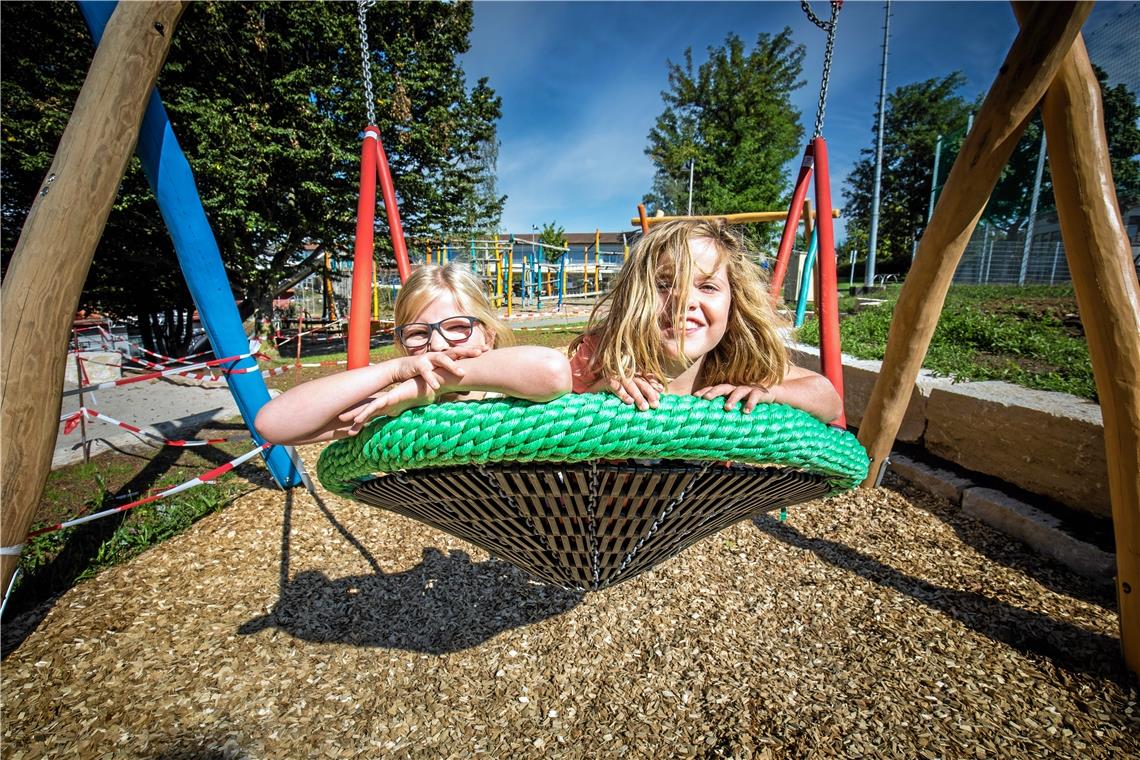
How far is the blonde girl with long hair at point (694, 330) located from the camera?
3.44ft

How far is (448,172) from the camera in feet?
39.0

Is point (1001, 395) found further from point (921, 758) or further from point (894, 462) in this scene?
point (921, 758)

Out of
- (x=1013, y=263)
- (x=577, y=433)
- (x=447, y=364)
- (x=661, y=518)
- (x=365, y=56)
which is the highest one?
A: (x=365, y=56)

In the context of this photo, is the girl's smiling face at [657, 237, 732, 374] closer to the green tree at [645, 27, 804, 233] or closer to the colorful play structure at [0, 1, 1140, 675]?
the colorful play structure at [0, 1, 1140, 675]

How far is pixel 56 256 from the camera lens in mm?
1469

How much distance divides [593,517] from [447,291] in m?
0.77

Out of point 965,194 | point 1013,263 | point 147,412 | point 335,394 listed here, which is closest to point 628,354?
point 335,394

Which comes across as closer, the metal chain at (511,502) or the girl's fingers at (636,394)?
the girl's fingers at (636,394)

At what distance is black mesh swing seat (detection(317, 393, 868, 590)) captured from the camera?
80 cm

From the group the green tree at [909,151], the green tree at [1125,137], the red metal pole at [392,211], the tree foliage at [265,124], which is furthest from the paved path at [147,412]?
the green tree at [909,151]

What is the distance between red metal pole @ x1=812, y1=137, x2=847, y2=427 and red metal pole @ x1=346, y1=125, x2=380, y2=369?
1.58m

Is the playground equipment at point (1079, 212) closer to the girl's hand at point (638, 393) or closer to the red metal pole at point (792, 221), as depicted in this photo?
the red metal pole at point (792, 221)

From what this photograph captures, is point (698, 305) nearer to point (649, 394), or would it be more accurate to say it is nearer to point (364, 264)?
point (649, 394)

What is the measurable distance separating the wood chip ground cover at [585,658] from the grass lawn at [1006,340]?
121 centimetres
